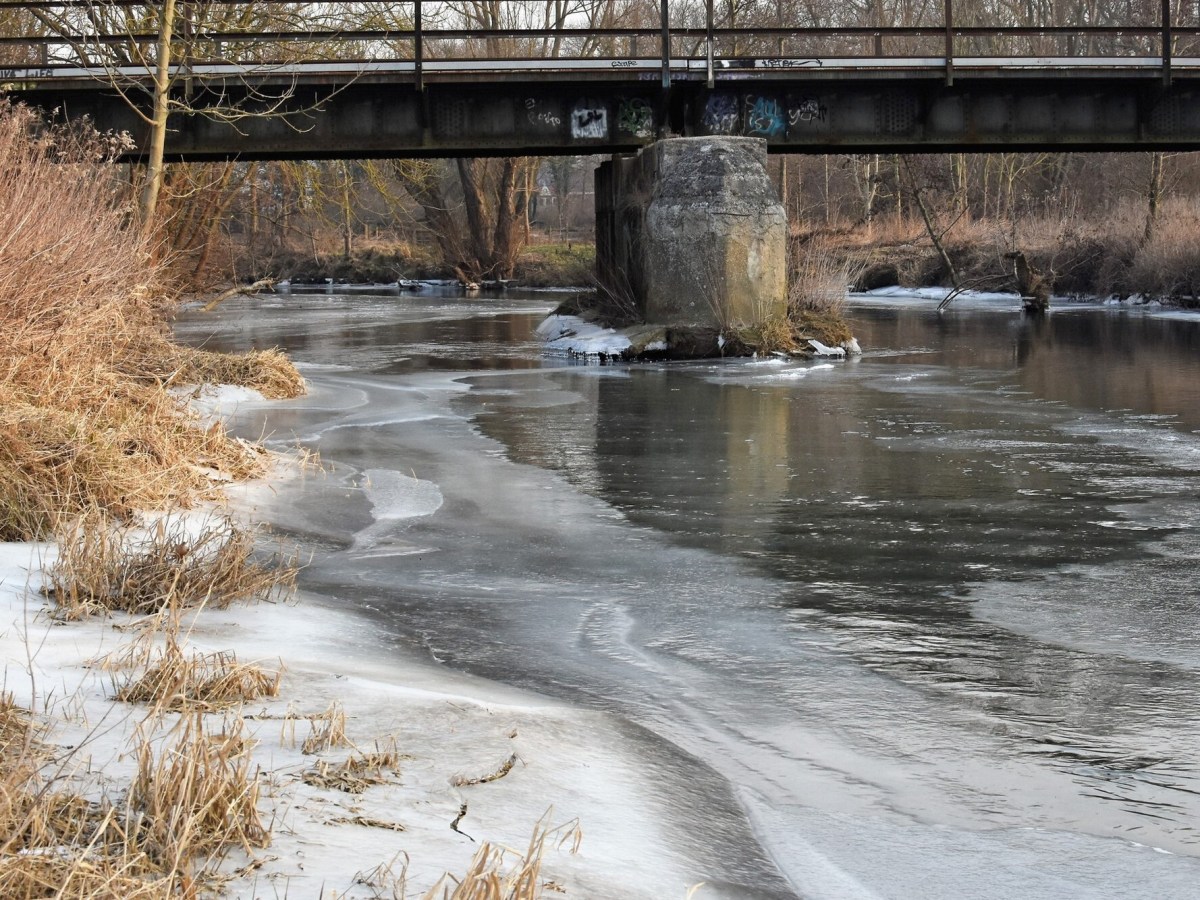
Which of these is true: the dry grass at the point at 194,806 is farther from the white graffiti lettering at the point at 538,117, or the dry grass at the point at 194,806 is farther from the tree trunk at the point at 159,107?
the white graffiti lettering at the point at 538,117

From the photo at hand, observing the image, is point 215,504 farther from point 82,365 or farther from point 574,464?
point 574,464

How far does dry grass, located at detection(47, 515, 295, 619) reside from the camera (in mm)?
5703

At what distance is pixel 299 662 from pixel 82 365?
5.17 meters

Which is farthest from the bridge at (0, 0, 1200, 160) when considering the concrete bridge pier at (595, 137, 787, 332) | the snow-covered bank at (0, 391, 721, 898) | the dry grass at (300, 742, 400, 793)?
the dry grass at (300, 742, 400, 793)

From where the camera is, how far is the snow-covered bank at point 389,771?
10.7 feet

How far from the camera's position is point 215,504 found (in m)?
8.65

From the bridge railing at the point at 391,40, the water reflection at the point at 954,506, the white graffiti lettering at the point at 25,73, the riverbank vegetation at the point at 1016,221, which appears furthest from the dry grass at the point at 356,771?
the riverbank vegetation at the point at 1016,221

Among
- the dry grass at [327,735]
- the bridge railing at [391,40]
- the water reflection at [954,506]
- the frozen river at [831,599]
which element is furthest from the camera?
the bridge railing at [391,40]

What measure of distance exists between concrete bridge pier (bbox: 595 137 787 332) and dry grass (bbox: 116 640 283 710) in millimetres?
16871

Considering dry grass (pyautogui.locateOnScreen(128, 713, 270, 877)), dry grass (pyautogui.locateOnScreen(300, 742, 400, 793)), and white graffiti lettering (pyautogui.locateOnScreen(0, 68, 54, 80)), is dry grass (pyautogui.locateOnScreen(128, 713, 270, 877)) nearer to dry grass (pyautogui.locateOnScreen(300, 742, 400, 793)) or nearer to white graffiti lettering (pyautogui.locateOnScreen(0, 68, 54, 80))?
dry grass (pyautogui.locateOnScreen(300, 742, 400, 793))

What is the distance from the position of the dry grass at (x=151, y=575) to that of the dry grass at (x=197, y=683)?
2.95 feet

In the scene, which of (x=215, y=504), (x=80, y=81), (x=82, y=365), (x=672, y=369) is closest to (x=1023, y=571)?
(x=215, y=504)

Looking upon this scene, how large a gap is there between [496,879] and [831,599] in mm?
4167

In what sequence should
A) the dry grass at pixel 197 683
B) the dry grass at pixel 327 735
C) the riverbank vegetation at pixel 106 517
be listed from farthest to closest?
the dry grass at pixel 197 683
the dry grass at pixel 327 735
the riverbank vegetation at pixel 106 517
